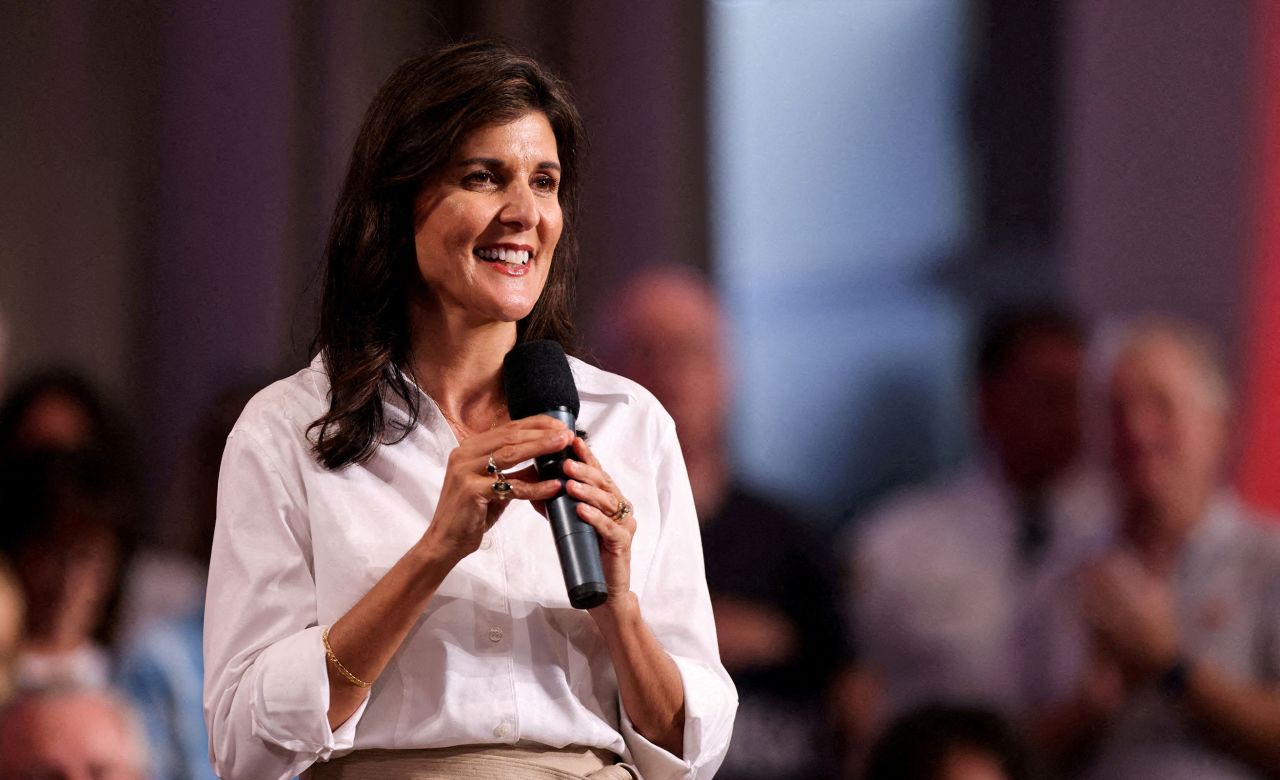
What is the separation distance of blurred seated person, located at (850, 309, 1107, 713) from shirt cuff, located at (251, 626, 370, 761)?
2.77 m

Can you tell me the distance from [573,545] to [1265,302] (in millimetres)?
3522

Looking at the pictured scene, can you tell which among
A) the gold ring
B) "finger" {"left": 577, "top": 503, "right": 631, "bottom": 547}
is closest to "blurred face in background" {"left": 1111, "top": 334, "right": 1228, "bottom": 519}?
"finger" {"left": 577, "top": 503, "right": 631, "bottom": 547}

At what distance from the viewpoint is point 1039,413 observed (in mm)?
4352

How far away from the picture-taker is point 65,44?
4316 mm

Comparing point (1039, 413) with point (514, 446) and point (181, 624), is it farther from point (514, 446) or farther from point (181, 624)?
point (514, 446)

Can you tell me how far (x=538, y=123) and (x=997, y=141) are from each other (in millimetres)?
3120

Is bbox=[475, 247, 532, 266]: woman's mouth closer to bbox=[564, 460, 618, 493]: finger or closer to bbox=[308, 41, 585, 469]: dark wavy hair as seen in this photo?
bbox=[308, 41, 585, 469]: dark wavy hair

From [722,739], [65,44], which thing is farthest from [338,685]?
[65,44]

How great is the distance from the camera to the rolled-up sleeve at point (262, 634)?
1548 mm

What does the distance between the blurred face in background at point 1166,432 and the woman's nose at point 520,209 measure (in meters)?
2.98

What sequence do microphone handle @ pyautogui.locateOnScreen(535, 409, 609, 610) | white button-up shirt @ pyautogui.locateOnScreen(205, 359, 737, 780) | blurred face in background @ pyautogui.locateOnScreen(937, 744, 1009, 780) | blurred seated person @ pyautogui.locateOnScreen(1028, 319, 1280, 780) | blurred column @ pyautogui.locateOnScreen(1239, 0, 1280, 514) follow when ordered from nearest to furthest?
microphone handle @ pyautogui.locateOnScreen(535, 409, 609, 610)
white button-up shirt @ pyautogui.locateOnScreen(205, 359, 737, 780)
blurred face in background @ pyautogui.locateOnScreen(937, 744, 1009, 780)
blurred seated person @ pyautogui.locateOnScreen(1028, 319, 1280, 780)
blurred column @ pyautogui.locateOnScreen(1239, 0, 1280, 514)

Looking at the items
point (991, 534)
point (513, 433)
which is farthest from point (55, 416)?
point (513, 433)

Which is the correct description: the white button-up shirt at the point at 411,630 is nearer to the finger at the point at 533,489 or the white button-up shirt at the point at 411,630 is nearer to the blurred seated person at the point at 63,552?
the finger at the point at 533,489

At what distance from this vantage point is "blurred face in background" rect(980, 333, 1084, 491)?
14.2ft
